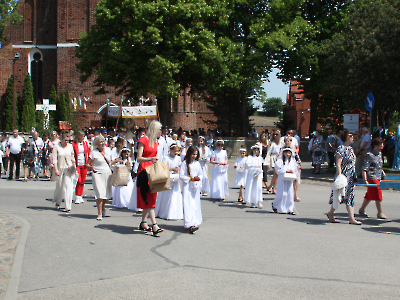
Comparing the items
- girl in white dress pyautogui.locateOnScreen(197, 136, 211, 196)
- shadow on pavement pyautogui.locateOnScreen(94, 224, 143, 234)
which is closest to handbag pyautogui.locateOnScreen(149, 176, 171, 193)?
shadow on pavement pyautogui.locateOnScreen(94, 224, 143, 234)

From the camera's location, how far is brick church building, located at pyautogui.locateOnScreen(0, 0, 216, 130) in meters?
47.6

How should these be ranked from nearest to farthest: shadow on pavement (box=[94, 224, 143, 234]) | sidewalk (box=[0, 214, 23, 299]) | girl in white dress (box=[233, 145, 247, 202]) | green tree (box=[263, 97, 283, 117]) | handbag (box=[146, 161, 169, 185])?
sidewalk (box=[0, 214, 23, 299])
handbag (box=[146, 161, 169, 185])
shadow on pavement (box=[94, 224, 143, 234])
girl in white dress (box=[233, 145, 247, 202])
green tree (box=[263, 97, 283, 117])

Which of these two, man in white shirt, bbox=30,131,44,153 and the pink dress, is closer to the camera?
the pink dress

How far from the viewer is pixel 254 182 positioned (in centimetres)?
1066

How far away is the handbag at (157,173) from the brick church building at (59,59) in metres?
37.9

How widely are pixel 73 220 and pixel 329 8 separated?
Result: 26621 mm

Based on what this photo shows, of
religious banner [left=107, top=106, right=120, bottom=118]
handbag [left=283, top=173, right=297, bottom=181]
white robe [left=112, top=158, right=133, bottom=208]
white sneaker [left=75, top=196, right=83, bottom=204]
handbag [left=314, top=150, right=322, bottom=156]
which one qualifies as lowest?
white sneaker [left=75, top=196, right=83, bottom=204]

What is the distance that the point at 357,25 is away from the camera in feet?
72.0

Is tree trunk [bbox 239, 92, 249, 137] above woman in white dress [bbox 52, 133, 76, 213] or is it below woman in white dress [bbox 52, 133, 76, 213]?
above

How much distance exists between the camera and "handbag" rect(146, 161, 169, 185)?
727cm

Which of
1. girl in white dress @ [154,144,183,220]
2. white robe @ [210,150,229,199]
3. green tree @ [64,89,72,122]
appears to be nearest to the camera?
girl in white dress @ [154,144,183,220]

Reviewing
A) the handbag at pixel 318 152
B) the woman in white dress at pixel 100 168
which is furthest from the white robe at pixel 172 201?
the handbag at pixel 318 152

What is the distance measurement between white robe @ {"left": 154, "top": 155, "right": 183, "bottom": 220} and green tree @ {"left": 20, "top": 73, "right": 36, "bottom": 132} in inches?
1658

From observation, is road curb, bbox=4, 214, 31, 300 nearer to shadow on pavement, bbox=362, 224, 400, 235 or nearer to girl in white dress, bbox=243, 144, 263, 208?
girl in white dress, bbox=243, 144, 263, 208
